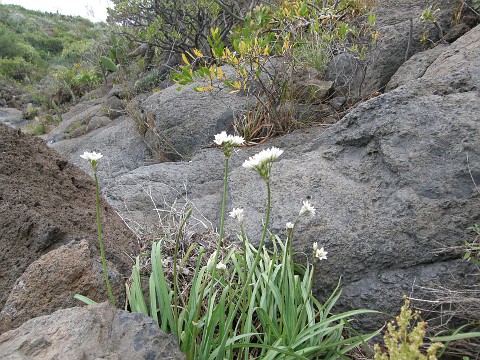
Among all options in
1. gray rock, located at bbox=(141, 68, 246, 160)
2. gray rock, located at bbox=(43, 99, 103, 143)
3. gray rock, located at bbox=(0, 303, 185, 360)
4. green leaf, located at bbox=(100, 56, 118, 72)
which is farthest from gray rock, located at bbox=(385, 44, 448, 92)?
green leaf, located at bbox=(100, 56, 118, 72)

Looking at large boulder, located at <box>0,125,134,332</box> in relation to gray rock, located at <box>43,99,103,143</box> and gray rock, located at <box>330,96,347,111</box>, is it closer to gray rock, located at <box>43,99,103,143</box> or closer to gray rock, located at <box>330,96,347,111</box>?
gray rock, located at <box>330,96,347,111</box>

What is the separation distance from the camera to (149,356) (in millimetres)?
1401

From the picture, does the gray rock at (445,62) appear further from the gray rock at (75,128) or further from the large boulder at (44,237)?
the gray rock at (75,128)

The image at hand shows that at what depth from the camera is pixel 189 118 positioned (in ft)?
16.3

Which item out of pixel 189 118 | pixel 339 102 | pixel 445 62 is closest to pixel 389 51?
pixel 339 102

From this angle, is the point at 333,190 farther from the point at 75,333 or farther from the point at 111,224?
the point at 75,333

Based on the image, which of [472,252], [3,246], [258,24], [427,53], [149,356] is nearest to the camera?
[149,356]

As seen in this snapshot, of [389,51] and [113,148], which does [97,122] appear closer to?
[113,148]

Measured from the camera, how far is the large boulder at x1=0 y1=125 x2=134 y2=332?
72.5 inches

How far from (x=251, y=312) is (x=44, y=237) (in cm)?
103

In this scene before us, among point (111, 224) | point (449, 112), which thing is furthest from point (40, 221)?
point (449, 112)

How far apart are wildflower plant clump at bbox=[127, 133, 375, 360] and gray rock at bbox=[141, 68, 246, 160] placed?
8.47ft

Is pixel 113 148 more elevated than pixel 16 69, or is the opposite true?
pixel 16 69

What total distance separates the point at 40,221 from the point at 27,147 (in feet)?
2.37
